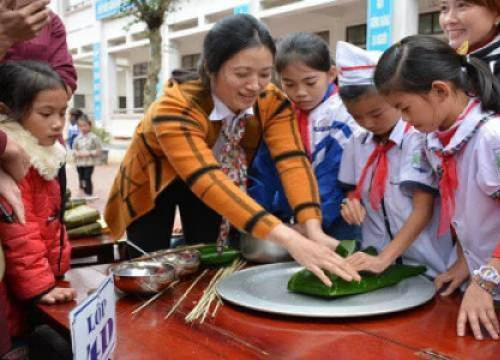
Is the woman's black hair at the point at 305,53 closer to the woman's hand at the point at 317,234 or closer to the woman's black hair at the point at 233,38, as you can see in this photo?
the woman's black hair at the point at 233,38

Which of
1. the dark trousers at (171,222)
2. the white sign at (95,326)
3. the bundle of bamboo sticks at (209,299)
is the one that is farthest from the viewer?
the dark trousers at (171,222)

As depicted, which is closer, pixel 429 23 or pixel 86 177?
pixel 86 177

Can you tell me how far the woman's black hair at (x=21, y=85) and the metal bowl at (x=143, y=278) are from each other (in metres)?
0.58

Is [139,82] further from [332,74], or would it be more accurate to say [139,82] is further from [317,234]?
[317,234]

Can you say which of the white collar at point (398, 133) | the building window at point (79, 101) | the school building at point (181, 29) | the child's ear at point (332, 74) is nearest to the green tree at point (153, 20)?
the school building at point (181, 29)

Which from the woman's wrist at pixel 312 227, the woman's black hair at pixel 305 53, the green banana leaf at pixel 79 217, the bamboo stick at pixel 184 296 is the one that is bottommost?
the green banana leaf at pixel 79 217

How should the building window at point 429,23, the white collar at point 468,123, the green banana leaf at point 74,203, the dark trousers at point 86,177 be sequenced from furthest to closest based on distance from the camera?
the building window at point 429,23 → the dark trousers at point 86,177 → the green banana leaf at point 74,203 → the white collar at point 468,123

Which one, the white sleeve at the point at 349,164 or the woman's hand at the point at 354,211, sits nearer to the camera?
the woman's hand at the point at 354,211

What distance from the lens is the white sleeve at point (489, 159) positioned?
1.25 meters

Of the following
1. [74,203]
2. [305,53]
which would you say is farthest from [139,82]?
[305,53]

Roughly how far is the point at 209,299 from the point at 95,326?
1.21 ft

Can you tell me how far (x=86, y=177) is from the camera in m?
7.35

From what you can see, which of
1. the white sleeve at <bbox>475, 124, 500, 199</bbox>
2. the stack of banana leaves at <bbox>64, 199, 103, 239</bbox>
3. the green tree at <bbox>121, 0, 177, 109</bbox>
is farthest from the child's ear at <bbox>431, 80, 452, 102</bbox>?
the green tree at <bbox>121, 0, 177, 109</bbox>

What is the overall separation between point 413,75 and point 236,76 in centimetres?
55
